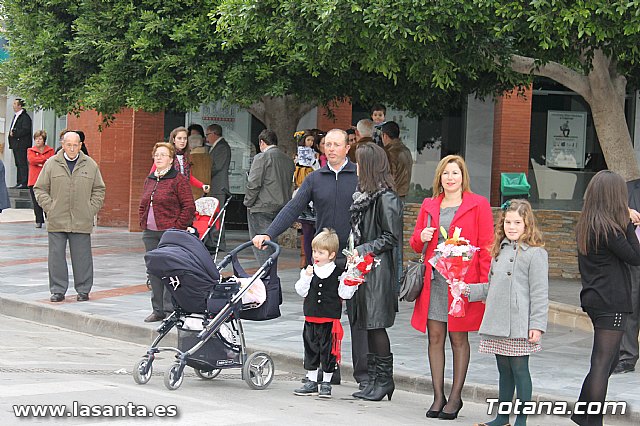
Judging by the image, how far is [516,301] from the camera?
749 cm

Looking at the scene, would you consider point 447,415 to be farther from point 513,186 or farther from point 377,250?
point 513,186

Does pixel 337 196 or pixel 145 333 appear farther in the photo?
pixel 145 333

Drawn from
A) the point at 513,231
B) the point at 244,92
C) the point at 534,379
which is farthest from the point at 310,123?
the point at 513,231

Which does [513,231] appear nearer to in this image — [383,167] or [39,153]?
[383,167]

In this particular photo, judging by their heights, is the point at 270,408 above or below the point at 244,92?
below

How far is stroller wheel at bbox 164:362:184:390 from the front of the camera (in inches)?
332

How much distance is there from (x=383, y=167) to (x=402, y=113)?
15390 mm

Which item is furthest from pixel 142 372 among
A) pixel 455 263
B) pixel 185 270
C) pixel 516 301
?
pixel 516 301

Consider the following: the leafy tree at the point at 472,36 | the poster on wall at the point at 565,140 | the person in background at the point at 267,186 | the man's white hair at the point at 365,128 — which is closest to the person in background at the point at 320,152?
the man's white hair at the point at 365,128

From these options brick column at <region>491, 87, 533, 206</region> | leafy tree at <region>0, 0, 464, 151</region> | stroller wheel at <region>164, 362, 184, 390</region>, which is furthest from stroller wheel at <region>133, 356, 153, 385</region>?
brick column at <region>491, 87, 533, 206</region>

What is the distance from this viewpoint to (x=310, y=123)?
23.8 m

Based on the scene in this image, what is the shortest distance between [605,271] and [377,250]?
1.71m

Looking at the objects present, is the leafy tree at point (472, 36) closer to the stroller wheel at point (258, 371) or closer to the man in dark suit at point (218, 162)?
the man in dark suit at point (218, 162)

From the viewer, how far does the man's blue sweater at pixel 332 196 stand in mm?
8984
